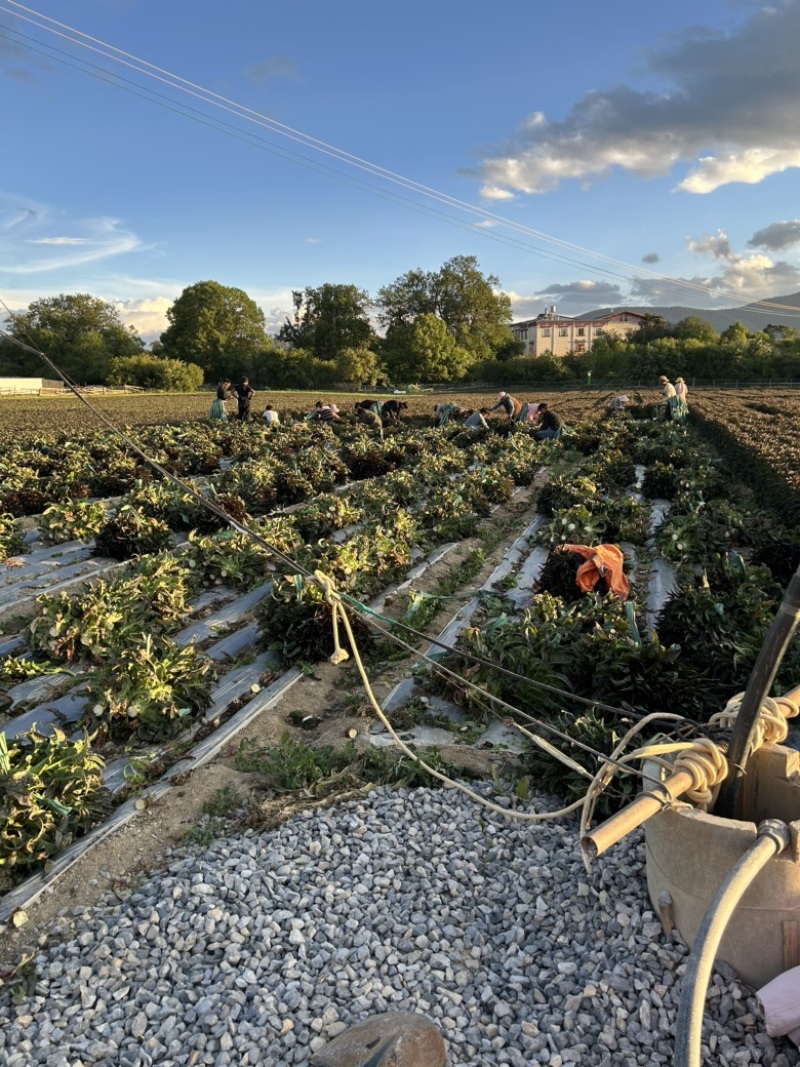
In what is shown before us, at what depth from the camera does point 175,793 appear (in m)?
4.57

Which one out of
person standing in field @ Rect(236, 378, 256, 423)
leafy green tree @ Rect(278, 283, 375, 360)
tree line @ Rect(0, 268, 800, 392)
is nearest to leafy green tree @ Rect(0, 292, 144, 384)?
tree line @ Rect(0, 268, 800, 392)

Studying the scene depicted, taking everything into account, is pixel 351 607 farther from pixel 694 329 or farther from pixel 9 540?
pixel 694 329

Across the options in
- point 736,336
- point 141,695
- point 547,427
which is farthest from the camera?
point 736,336

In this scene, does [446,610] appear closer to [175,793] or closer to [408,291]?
[175,793]

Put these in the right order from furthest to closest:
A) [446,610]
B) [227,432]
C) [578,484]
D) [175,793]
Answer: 1. [227,432]
2. [578,484]
3. [446,610]
4. [175,793]

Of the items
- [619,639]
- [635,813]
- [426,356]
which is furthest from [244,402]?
[426,356]

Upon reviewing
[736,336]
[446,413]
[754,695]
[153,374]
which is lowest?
[754,695]

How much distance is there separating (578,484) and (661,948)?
996 centimetres

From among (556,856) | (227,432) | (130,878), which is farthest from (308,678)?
(227,432)

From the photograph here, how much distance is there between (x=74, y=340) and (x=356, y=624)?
325 ft

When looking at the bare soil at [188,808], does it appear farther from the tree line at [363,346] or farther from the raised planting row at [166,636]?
the tree line at [363,346]

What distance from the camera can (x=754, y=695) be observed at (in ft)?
9.62

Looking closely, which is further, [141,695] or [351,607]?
[351,607]

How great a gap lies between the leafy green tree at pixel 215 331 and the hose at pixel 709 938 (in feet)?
277
